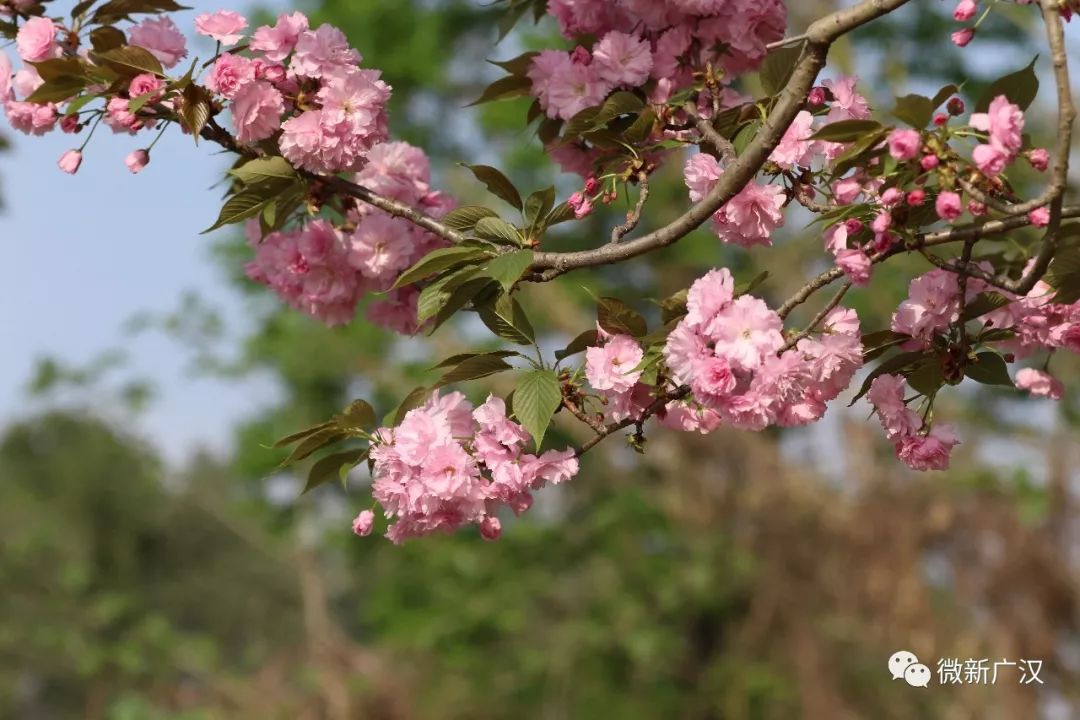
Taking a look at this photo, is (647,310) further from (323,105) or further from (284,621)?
(284,621)

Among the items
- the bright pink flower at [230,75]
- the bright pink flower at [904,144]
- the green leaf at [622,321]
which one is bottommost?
the green leaf at [622,321]

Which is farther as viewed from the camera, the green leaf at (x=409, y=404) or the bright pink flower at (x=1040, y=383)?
the bright pink flower at (x=1040, y=383)

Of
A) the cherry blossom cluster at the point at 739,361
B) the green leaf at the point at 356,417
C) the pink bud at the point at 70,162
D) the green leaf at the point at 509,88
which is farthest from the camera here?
the green leaf at the point at 509,88

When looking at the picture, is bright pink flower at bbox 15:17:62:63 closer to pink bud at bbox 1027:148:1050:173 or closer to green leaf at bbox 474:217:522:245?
green leaf at bbox 474:217:522:245

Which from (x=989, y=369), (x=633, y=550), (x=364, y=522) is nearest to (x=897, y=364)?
(x=989, y=369)

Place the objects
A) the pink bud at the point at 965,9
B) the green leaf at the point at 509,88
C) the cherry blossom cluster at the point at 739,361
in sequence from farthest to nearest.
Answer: the green leaf at the point at 509,88, the pink bud at the point at 965,9, the cherry blossom cluster at the point at 739,361

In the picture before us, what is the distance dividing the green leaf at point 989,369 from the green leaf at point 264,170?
1104 mm

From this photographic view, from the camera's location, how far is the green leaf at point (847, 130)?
4.91 feet

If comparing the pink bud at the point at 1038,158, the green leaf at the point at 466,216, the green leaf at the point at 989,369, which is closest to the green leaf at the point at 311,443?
the green leaf at the point at 466,216

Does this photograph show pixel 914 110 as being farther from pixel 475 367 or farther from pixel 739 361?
pixel 475 367

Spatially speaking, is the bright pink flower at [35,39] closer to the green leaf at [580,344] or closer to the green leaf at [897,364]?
the green leaf at [580,344]

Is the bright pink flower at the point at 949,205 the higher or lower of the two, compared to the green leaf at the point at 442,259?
higher

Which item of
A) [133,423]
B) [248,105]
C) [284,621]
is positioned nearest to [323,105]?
[248,105]

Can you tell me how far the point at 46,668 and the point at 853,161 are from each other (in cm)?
1990
